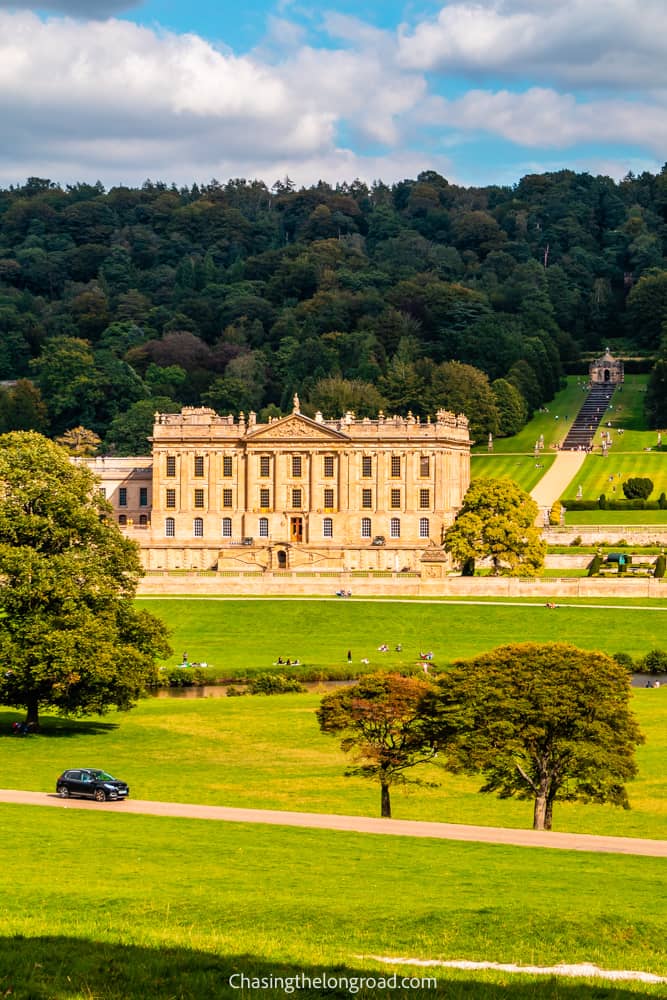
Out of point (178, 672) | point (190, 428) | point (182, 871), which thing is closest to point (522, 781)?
point (182, 871)

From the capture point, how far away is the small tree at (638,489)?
384ft

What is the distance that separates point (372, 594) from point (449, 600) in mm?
4642

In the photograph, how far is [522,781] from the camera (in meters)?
38.1

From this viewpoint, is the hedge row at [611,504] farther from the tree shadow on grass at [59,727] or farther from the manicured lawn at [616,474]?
the tree shadow on grass at [59,727]

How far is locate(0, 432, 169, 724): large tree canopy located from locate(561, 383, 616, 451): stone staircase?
9262 cm

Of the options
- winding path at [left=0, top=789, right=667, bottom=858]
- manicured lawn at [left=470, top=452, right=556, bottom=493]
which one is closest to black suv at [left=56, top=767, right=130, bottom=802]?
winding path at [left=0, top=789, right=667, bottom=858]

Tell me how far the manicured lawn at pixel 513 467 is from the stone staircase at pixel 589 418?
569 cm

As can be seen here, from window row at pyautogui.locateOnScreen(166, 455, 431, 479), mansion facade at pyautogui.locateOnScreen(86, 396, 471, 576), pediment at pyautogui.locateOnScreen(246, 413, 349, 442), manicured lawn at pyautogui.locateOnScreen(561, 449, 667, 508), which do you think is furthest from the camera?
manicured lawn at pyautogui.locateOnScreen(561, 449, 667, 508)

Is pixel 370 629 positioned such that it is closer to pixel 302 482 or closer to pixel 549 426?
pixel 302 482

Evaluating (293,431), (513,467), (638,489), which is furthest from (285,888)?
(513,467)

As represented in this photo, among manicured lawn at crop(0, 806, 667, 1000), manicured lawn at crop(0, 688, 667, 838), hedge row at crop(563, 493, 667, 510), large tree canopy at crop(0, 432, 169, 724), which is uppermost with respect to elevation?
hedge row at crop(563, 493, 667, 510)

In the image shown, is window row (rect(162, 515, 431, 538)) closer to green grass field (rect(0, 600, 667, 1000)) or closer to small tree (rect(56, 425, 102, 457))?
small tree (rect(56, 425, 102, 457))

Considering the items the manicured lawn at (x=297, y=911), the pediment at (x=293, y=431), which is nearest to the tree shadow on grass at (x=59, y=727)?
the manicured lawn at (x=297, y=911)

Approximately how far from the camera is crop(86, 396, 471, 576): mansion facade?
112875 millimetres
